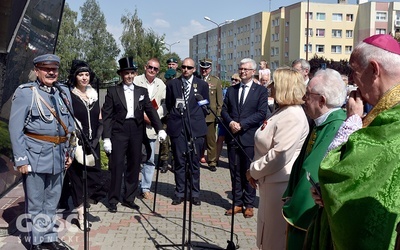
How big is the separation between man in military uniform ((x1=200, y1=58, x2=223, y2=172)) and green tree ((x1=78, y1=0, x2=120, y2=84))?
61.9m

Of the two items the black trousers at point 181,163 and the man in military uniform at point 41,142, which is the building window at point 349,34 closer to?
the black trousers at point 181,163

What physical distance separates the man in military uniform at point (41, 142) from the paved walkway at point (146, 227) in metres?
0.46

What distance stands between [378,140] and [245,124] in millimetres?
4729

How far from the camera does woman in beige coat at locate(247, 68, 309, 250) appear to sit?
400 centimetres

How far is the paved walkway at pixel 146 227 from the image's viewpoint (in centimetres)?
538

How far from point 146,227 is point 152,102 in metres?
2.06

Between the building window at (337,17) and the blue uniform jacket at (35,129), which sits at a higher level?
the building window at (337,17)

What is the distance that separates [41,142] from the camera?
185 inches

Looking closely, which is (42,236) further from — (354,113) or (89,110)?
(354,113)

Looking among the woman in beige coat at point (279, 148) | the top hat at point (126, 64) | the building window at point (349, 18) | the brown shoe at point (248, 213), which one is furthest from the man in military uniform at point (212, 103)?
the building window at point (349, 18)

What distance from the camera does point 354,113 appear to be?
2.72 m

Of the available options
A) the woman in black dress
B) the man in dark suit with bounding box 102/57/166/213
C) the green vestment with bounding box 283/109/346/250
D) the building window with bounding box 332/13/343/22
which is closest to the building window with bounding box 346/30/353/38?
the building window with bounding box 332/13/343/22

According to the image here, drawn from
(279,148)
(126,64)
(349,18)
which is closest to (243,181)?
(126,64)

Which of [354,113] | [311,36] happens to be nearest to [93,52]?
[311,36]
